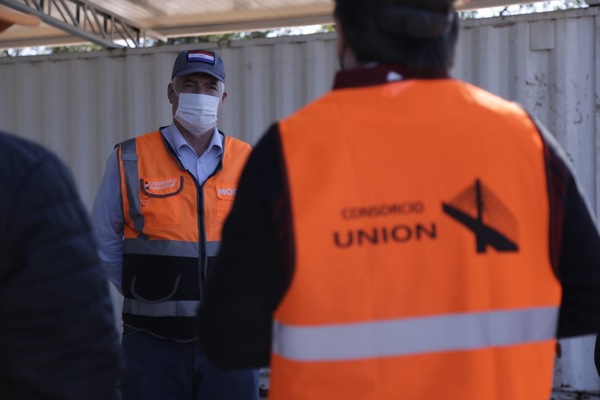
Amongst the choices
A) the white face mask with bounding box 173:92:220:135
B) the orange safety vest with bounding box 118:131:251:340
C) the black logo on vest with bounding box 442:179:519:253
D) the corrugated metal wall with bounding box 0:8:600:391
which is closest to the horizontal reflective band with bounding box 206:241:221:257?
the orange safety vest with bounding box 118:131:251:340

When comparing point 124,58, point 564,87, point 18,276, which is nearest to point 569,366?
point 564,87

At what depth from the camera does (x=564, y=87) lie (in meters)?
5.45

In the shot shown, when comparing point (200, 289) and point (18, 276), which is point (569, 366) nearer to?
point (200, 289)

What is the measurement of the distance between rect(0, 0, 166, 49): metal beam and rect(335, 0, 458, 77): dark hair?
17.4 ft

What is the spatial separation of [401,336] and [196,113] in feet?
7.76

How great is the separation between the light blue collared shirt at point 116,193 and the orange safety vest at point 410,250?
2.04 meters

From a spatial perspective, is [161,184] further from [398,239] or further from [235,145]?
[398,239]

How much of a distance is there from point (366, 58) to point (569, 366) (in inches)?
169

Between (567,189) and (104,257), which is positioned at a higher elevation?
(567,189)

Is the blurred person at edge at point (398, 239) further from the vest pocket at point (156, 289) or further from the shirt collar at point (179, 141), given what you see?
the shirt collar at point (179, 141)

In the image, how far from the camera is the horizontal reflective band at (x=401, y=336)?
1601 millimetres

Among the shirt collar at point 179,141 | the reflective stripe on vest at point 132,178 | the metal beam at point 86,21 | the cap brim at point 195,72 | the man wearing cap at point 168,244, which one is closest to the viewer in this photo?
the man wearing cap at point 168,244

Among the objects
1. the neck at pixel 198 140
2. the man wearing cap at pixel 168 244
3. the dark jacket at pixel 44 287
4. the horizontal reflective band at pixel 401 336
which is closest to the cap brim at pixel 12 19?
the dark jacket at pixel 44 287

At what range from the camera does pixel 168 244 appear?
11.4ft
